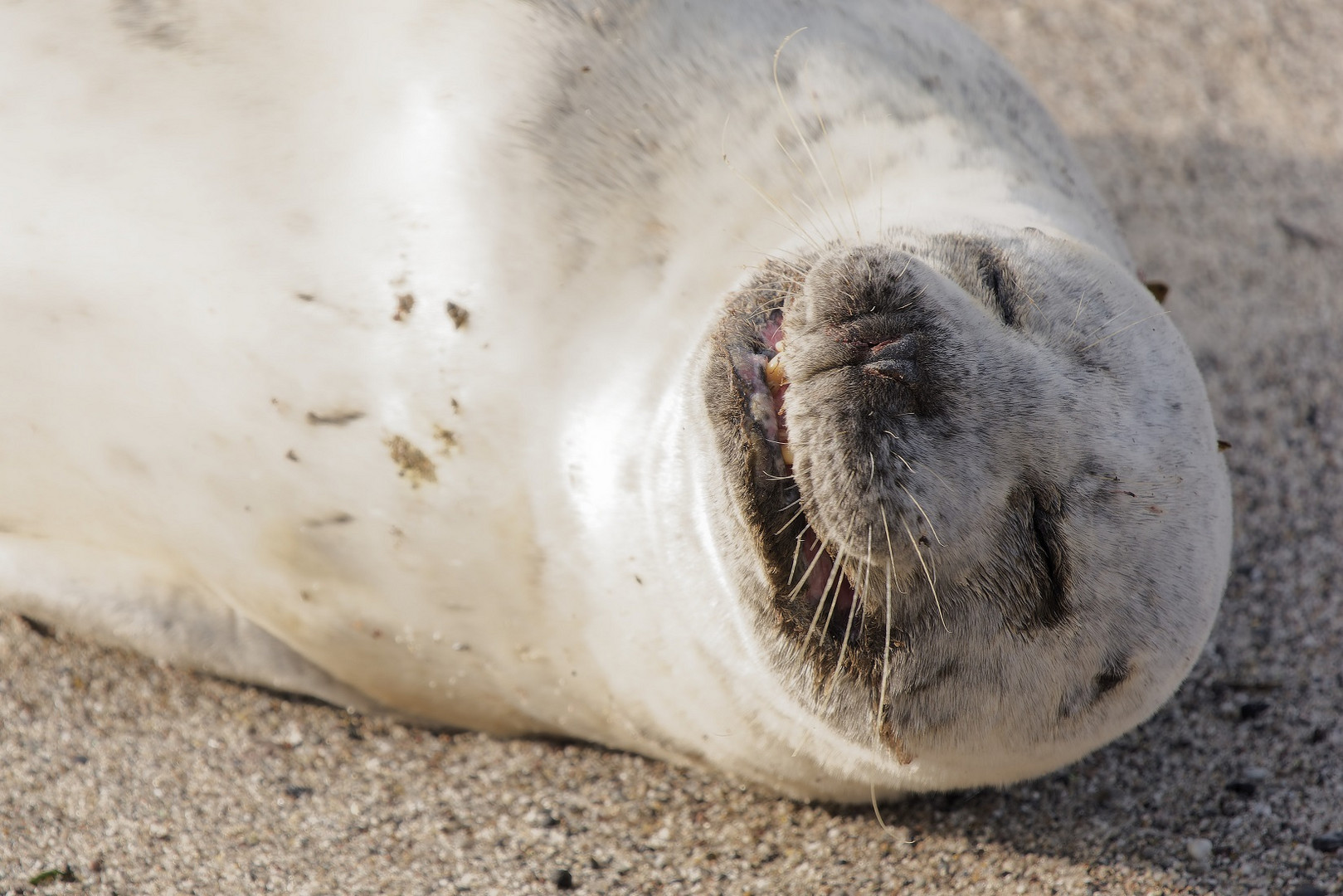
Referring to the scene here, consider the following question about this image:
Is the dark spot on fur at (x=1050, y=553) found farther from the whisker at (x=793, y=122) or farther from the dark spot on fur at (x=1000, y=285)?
the whisker at (x=793, y=122)

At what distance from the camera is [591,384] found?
2.17m

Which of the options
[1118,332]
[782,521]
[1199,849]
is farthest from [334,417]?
[1199,849]

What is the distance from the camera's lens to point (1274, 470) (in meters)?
3.39

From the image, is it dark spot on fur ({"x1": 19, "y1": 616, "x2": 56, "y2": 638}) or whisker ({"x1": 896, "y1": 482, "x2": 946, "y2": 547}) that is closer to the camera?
whisker ({"x1": 896, "y1": 482, "x2": 946, "y2": 547})

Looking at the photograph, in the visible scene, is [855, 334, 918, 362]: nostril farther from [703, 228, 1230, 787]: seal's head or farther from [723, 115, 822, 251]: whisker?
[723, 115, 822, 251]: whisker

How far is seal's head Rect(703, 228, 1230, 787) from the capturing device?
174 centimetres

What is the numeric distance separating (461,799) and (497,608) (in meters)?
0.41

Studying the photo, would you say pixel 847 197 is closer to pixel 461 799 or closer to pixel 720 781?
pixel 720 781

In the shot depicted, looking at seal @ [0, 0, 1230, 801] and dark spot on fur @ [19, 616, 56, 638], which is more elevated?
seal @ [0, 0, 1230, 801]

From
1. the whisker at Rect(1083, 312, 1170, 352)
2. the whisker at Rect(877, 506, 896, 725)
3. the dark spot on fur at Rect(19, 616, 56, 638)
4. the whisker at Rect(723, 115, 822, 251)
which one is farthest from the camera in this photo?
the dark spot on fur at Rect(19, 616, 56, 638)

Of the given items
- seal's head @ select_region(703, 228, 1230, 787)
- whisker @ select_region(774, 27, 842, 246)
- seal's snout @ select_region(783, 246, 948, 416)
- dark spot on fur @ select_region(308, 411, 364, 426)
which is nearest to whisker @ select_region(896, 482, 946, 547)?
seal's head @ select_region(703, 228, 1230, 787)

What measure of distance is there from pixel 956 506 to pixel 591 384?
719 millimetres

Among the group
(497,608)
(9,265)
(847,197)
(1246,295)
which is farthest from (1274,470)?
(9,265)

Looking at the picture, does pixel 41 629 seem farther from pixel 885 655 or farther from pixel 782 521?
pixel 885 655
